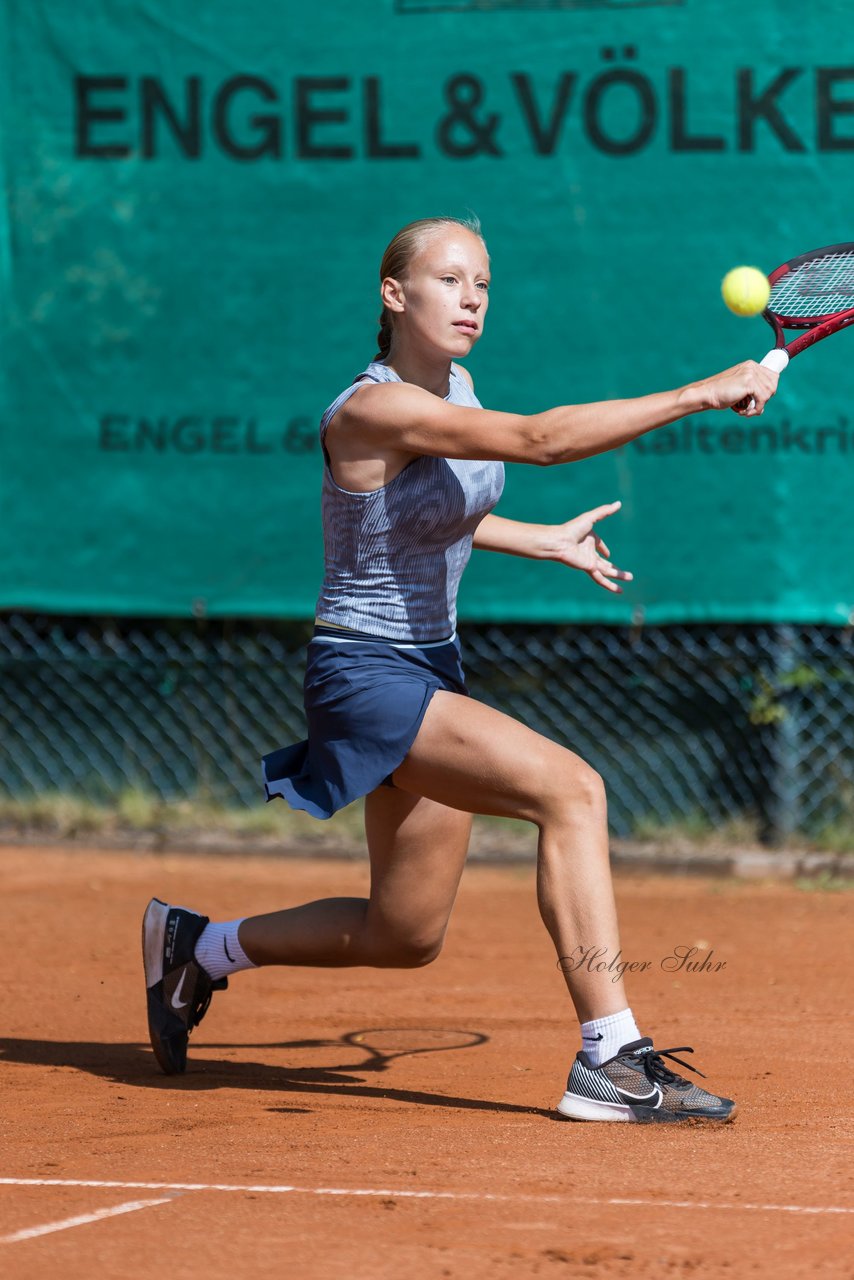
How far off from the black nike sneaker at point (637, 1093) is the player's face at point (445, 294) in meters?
1.37

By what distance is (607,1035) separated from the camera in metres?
3.40

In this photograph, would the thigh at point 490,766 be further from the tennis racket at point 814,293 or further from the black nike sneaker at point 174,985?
the tennis racket at point 814,293

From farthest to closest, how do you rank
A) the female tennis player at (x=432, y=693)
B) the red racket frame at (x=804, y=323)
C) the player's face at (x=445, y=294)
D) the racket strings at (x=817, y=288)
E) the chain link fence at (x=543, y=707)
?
the chain link fence at (x=543, y=707), the racket strings at (x=817, y=288), the red racket frame at (x=804, y=323), the player's face at (x=445, y=294), the female tennis player at (x=432, y=693)

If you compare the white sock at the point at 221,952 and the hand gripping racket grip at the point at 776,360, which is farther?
the white sock at the point at 221,952

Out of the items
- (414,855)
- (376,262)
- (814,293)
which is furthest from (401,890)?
(376,262)

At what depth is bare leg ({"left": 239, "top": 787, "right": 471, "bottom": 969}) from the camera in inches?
145

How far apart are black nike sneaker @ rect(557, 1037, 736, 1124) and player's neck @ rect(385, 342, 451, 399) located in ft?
4.42

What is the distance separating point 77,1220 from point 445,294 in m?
1.84

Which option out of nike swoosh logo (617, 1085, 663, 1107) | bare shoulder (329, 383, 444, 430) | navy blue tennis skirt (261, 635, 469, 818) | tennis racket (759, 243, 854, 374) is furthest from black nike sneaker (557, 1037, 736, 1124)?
tennis racket (759, 243, 854, 374)

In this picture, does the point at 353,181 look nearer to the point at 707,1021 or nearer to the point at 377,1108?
the point at 707,1021

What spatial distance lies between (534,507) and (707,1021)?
2.54 m

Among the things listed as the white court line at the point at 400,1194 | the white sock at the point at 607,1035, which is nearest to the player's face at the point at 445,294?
the white sock at the point at 607,1035

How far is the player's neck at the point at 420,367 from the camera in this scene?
12.1ft

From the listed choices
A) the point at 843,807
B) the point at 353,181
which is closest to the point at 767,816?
the point at 843,807
